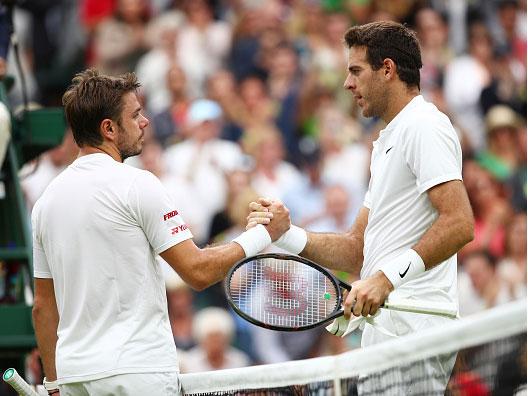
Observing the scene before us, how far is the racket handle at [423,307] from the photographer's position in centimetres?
524

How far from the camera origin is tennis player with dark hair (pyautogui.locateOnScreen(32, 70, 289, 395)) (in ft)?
16.8

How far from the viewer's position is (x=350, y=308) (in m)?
5.22

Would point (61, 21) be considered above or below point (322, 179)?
above

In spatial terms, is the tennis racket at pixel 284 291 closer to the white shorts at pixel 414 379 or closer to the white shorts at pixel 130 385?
the white shorts at pixel 130 385

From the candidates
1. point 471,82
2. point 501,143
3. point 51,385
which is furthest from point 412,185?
point 471,82

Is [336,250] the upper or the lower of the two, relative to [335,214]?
upper

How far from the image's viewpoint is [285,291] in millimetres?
5762

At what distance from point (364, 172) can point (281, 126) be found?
1.15 metres

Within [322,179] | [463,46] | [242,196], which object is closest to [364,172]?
[322,179]

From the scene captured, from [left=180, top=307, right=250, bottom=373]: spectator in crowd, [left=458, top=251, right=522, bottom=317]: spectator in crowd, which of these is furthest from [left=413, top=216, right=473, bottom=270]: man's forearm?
[left=458, top=251, right=522, bottom=317]: spectator in crowd

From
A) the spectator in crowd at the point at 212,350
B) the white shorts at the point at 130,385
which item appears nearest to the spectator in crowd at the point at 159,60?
the spectator in crowd at the point at 212,350

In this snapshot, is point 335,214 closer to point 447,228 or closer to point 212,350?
point 212,350

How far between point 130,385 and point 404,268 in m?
1.16

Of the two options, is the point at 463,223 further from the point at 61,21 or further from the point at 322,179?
the point at 61,21
